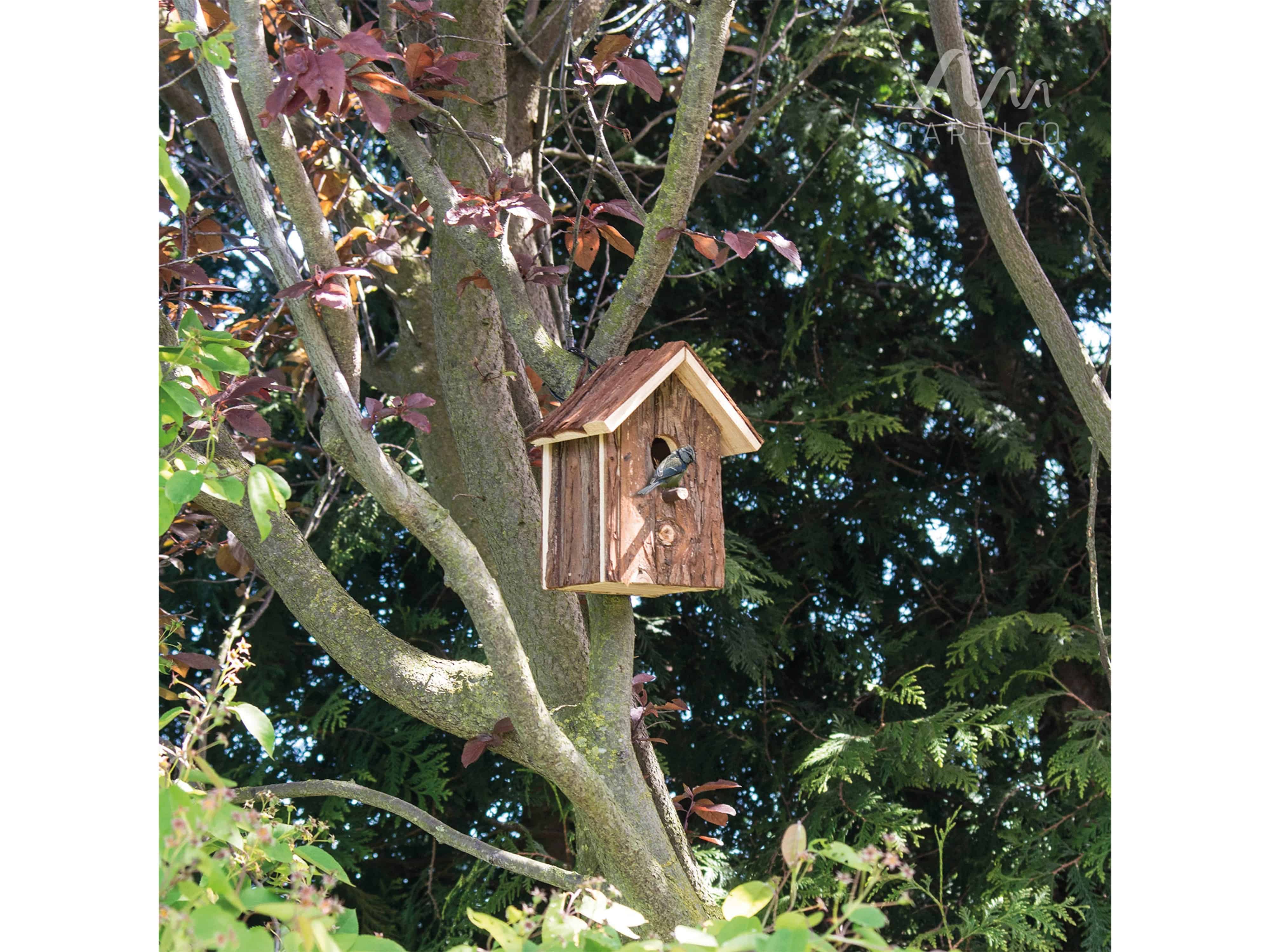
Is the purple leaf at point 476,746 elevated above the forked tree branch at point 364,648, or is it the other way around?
the forked tree branch at point 364,648

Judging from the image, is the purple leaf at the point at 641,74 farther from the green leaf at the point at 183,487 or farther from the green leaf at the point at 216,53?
the green leaf at the point at 183,487

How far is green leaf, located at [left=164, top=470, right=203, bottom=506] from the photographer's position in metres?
1.23

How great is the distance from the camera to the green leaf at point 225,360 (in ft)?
4.65

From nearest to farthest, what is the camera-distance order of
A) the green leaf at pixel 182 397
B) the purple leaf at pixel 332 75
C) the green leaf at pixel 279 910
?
1. the green leaf at pixel 279 910
2. the green leaf at pixel 182 397
3. the purple leaf at pixel 332 75

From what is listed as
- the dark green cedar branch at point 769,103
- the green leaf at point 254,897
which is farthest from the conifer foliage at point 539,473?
the dark green cedar branch at point 769,103

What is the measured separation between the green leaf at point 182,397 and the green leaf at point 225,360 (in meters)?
0.07

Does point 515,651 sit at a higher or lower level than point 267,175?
lower

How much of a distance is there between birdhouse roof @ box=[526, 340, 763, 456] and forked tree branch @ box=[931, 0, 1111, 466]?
609 millimetres

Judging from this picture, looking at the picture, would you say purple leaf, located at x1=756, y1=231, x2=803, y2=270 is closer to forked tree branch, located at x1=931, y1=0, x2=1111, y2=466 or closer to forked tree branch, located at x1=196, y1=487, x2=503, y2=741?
forked tree branch, located at x1=931, y1=0, x2=1111, y2=466

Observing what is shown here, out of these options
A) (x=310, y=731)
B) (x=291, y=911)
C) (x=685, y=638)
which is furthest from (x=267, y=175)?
(x=291, y=911)

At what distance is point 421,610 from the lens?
4.03 metres
